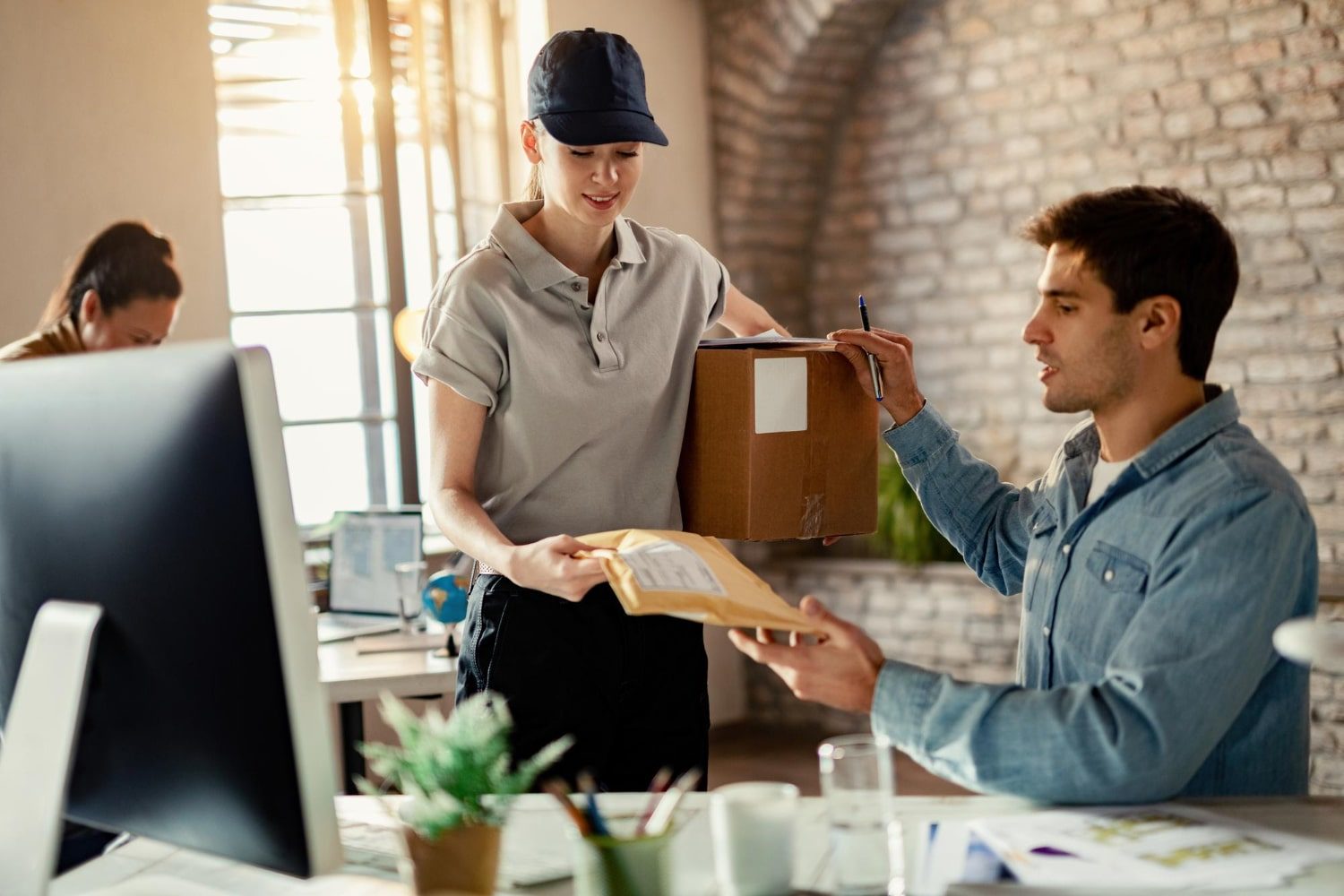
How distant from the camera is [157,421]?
1.06 m

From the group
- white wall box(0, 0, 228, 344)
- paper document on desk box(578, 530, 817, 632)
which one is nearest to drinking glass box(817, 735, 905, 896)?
paper document on desk box(578, 530, 817, 632)

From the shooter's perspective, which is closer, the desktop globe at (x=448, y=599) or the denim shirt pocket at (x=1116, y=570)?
the denim shirt pocket at (x=1116, y=570)

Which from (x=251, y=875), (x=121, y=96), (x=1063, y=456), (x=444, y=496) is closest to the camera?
(x=251, y=875)

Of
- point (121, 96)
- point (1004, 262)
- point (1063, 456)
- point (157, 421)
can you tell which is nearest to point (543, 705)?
point (1063, 456)

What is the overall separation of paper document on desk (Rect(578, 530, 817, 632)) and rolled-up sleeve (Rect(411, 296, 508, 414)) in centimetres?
39

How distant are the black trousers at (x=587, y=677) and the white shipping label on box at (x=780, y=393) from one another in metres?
0.30

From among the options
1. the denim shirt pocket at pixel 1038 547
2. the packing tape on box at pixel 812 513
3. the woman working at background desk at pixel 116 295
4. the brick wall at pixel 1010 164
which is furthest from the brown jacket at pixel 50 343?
the brick wall at pixel 1010 164

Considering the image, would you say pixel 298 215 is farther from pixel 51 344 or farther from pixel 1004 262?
pixel 1004 262

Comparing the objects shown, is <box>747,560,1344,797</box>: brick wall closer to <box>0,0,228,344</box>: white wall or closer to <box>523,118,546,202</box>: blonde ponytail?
<box>0,0,228,344</box>: white wall

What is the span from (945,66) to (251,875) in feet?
14.3

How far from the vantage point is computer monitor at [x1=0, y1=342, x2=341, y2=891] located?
101 cm

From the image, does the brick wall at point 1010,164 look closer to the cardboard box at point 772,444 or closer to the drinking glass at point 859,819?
the cardboard box at point 772,444

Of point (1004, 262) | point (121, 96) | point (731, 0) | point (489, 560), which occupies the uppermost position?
point (731, 0)

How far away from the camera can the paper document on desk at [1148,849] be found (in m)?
1.19
